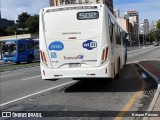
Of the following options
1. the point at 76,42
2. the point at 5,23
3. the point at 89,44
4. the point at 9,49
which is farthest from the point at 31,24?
the point at 89,44

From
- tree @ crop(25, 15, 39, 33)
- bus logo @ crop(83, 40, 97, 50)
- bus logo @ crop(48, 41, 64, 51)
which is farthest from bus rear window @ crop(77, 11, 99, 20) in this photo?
tree @ crop(25, 15, 39, 33)

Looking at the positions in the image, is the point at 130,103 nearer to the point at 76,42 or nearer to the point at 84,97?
the point at 84,97

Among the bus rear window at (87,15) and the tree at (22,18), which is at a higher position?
the tree at (22,18)

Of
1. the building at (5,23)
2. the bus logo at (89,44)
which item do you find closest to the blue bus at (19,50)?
the bus logo at (89,44)

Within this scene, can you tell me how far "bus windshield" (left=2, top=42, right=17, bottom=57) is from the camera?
4527 cm

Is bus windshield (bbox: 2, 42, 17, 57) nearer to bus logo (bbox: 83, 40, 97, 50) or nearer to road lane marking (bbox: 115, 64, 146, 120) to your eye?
road lane marking (bbox: 115, 64, 146, 120)

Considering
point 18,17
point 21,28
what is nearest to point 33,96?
point 21,28

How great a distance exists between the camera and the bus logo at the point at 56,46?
13.4 m

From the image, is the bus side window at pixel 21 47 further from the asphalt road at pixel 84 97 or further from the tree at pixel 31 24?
the tree at pixel 31 24

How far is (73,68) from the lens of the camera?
1329 centimetres

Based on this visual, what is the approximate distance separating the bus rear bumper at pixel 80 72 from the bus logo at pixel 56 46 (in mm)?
742

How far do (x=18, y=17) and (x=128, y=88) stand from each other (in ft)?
469

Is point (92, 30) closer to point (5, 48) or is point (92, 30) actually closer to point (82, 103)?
point (82, 103)

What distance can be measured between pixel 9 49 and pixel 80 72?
33.7 metres
